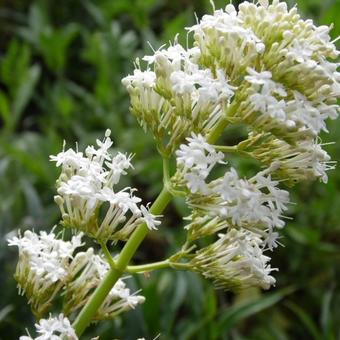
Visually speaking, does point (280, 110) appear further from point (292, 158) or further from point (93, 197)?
point (93, 197)

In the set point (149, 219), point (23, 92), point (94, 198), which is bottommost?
point (149, 219)

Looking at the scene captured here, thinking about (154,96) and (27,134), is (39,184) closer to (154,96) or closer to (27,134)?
(27,134)

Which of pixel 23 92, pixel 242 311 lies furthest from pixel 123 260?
pixel 23 92

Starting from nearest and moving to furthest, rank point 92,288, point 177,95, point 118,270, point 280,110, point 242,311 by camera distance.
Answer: point 280,110 < point 177,95 < point 118,270 < point 92,288 < point 242,311

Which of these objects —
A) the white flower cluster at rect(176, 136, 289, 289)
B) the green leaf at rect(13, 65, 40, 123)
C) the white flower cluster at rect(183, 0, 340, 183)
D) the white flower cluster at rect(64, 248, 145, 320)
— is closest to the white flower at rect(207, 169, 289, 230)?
the white flower cluster at rect(176, 136, 289, 289)

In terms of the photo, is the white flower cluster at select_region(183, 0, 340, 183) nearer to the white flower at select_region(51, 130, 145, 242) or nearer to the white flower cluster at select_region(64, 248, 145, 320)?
the white flower at select_region(51, 130, 145, 242)

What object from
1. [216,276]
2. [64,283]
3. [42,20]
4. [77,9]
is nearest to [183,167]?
[216,276]
